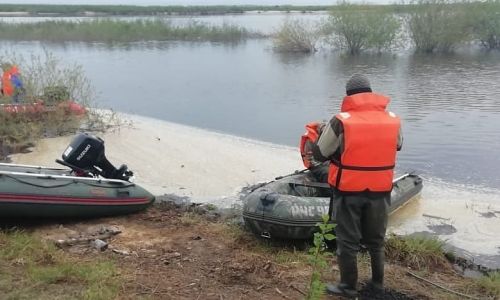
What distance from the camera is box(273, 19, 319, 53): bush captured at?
87.2ft

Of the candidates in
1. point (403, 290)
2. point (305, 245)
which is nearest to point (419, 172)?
point (305, 245)

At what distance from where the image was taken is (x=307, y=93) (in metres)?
15.2

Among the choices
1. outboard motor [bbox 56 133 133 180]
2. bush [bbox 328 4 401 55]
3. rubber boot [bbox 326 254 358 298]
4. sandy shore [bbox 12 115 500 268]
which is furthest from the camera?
bush [bbox 328 4 401 55]

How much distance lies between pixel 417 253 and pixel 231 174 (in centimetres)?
337

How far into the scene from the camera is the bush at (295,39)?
87.2ft

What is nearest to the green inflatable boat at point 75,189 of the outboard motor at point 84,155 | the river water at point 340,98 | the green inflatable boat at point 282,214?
the outboard motor at point 84,155

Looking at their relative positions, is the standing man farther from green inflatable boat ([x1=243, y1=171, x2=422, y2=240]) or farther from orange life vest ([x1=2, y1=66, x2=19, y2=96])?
orange life vest ([x1=2, y1=66, x2=19, y2=96])

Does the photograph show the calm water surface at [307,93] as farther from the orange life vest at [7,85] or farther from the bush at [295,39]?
the orange life vest at [7,85]

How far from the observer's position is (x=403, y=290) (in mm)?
4090

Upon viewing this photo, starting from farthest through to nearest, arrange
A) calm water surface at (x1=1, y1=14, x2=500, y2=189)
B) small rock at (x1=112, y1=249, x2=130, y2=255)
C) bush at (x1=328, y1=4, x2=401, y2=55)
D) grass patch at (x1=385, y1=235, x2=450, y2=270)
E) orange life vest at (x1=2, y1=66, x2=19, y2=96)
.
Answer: bush at (x1=328, y1=4, x2=401, y2=55) < calm water surface at (x1=1, y1=14, x2=500, y2=189) < orange life vest at (x1=2, y1=66, x2=19, y2=96) < grass patch at (x1=385, y1=235, x2=450, y2=270) < small rock at (x1=112, y1=249, x2=130, y2=255)

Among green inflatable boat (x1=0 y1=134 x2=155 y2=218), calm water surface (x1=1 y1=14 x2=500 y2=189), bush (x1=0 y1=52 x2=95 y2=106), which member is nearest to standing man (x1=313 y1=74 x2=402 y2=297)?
green inflatable boat (x1=0 y1=134 x2=155 y2=218)

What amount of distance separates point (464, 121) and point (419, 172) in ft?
12.9

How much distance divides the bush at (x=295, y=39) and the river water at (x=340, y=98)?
820mm

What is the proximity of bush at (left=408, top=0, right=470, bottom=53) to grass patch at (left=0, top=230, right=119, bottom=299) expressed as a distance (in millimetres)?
24451
